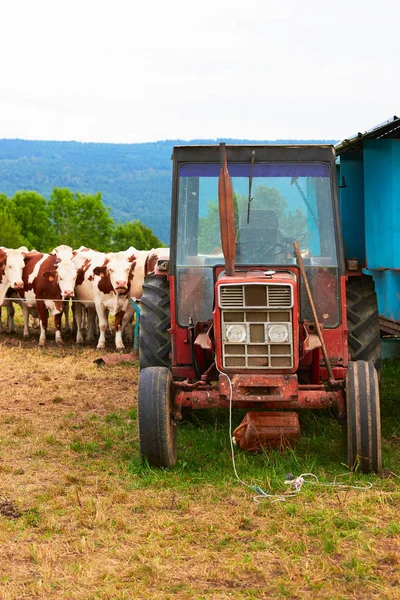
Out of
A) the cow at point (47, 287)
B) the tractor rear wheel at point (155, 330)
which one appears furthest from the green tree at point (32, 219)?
the tractor rear wheel at point (155, 330)

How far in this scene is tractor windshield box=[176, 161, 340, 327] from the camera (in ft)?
23.1

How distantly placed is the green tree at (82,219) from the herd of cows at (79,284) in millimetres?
65255

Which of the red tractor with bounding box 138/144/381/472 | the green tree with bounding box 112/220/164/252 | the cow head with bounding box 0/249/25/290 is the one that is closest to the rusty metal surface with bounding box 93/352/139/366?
the cow head with bounding box 0/249/25/290

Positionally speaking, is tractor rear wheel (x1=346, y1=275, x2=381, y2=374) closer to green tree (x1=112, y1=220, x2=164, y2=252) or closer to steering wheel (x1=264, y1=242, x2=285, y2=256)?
steering wheel (x1=264, y1=242, x2=285, y2=256)

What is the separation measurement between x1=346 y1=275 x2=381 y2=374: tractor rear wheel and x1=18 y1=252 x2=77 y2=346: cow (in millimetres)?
8918

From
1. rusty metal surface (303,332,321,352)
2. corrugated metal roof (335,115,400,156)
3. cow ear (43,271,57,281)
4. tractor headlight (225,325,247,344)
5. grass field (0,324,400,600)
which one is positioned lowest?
grass field (0,324,400,600)

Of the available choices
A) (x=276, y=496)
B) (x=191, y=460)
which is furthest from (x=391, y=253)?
(x=276, y=496)

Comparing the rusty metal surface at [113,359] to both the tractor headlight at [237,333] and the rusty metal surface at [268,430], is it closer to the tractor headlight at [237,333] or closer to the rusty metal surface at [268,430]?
the rusty metal surface at [268,430]

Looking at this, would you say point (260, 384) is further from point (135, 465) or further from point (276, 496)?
point (135, 465)

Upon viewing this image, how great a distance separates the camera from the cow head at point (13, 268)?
16.9 meters

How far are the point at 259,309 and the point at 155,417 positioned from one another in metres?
1.05

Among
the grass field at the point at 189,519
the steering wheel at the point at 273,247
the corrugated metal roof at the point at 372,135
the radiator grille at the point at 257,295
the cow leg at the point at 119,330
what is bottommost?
the grass field at the point at 189,519

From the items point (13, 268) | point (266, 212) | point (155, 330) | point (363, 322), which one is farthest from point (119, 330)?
point (266, 212)

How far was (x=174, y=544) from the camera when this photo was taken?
5066 mm
